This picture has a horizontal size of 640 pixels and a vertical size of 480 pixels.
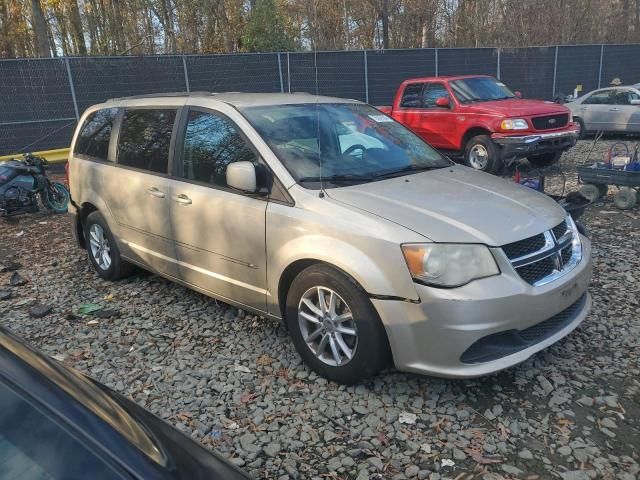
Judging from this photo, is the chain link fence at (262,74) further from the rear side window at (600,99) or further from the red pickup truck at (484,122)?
the rear side window at (600,99)

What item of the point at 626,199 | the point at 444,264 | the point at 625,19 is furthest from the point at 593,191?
the point at 625,19

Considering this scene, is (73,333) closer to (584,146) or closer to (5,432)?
(5,432)

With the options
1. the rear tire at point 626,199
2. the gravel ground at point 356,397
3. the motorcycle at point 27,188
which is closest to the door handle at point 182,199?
the gravel ground at point 356,397

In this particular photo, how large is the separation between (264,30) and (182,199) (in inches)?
692

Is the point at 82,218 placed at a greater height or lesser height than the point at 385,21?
lesser

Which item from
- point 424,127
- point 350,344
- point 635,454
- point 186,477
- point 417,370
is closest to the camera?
point 186,477

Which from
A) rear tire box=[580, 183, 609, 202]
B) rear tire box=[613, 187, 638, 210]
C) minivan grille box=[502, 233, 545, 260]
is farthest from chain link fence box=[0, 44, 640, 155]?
minivan grille box=[502, 233, 545, 260]

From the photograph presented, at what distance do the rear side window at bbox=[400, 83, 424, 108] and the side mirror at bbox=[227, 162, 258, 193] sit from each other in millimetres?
8437

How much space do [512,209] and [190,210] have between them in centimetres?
229

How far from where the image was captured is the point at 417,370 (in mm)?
3111

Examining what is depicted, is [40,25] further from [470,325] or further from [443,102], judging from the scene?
[470,325]

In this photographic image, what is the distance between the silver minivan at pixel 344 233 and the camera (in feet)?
9.91

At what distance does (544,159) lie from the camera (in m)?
10.8

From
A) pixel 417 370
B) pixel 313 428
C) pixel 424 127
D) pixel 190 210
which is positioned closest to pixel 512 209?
pixel 417 370
